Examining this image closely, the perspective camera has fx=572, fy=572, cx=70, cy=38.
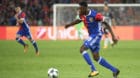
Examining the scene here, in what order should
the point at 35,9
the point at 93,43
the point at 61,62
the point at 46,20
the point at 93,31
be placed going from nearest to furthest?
the point at 93,43 < the point at 93,31 < the point at 61,62 < the point at 46,20 < the point at 35,9

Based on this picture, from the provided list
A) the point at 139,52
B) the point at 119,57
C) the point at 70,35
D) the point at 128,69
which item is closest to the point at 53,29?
the point at 70,35

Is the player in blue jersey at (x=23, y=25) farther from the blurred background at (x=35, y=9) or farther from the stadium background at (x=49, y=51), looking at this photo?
the blurred background at (x=35, y=9)

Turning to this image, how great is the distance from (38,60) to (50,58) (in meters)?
1.04

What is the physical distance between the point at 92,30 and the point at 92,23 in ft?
0.71

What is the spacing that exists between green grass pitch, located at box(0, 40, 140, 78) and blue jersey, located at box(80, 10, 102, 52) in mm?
1297

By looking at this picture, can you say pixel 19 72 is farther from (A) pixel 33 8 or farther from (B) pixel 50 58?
(A) pixel 33 8

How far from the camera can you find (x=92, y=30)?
53.3 feet

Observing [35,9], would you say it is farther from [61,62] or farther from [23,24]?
[61,62]

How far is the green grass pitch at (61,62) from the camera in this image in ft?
58.6

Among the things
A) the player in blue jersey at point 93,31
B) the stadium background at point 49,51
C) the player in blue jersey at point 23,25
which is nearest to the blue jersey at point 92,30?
the player in blue jersey at point 93,31

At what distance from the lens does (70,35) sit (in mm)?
37969

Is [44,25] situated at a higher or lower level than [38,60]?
lower

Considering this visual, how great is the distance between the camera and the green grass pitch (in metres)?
17.9

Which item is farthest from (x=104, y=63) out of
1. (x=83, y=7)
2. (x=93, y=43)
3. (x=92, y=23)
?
(x=83, y=7)
